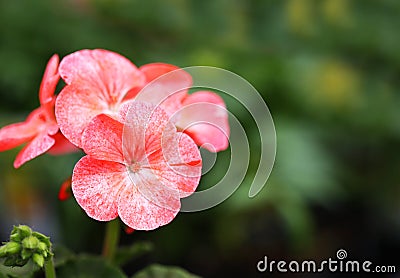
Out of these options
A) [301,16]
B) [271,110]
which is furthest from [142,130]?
[301,16]

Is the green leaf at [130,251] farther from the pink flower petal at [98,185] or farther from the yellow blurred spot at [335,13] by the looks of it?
the yellow blurred spot at [335,13]

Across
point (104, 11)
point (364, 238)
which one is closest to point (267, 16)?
point (104, 11)

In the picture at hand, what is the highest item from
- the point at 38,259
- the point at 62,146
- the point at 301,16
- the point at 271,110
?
the point at 301,16

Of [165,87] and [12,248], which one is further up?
[165,87]

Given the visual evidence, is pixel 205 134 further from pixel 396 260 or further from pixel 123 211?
pixel 396 260

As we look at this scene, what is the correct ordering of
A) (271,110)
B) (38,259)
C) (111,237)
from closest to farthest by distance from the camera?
(38,259)
(111,237)
(271,110)

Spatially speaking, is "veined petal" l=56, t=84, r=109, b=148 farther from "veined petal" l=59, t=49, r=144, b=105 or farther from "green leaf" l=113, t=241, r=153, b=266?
"green leaf" l=113, t=241, r=153, b=266

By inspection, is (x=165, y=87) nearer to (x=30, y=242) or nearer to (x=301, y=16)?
(x=30, y=242)
